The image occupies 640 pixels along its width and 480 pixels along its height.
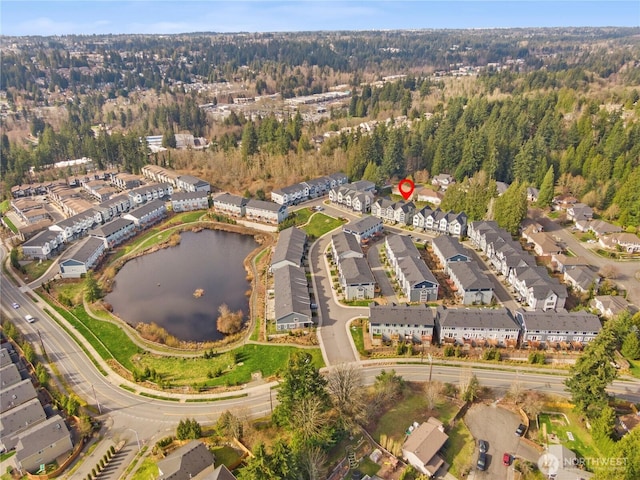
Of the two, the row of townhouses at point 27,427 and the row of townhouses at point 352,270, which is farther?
the row of townhouses at point 352,270

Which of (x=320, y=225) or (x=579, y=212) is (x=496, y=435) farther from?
(x=579, y=212)

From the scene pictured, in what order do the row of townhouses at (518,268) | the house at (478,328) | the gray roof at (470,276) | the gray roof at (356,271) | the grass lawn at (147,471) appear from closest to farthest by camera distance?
1. the grass lawn at (147,471)
2. the house at (478,328)
3. the row of townhouses at (518,268)
4. the gray roof at (470,276)
5. the gray roof at (356,271)

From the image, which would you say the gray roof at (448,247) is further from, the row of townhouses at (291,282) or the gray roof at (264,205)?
the gray roof at (264,205)

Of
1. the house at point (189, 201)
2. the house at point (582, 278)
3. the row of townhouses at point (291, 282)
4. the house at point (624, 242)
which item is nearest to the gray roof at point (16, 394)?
the row of townhouses at point (291, 282)

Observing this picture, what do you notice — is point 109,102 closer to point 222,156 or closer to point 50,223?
point 222,156

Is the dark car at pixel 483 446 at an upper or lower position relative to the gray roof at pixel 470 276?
lower

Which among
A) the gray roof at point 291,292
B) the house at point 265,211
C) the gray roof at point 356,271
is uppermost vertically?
the gray roof at point 356,271

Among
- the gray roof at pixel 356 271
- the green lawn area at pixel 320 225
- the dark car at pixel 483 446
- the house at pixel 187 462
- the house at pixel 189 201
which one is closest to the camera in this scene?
the house at pixel 187 462
